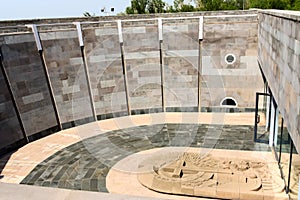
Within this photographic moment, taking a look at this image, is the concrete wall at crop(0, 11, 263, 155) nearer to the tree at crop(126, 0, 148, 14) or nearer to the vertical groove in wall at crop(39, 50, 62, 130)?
the vertical groove in wall at crop(39, 50, 62, 130)

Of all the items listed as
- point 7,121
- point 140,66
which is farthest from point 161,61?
point 7,121

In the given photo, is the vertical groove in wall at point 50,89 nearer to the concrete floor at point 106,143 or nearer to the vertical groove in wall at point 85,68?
the concrete floor at point 106,143

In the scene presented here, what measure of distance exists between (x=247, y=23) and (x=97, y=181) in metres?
13.7

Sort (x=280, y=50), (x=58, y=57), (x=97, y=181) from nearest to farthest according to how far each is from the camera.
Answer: (x=280, y=50)
(x=97, y=181)
(x=58, y=57)

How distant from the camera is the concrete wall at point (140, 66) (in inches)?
666

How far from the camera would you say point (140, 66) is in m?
18.6

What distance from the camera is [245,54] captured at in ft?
57.6

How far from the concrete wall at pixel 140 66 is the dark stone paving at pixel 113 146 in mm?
2986

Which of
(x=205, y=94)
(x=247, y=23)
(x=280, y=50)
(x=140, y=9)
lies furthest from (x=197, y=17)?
(x=140, y=9)

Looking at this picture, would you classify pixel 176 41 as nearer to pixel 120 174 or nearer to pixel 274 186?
pixel 120 174

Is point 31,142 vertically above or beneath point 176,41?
beneath

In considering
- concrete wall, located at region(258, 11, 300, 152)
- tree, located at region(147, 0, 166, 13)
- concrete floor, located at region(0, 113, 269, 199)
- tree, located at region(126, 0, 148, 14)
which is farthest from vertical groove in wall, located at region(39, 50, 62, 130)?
tree, located at region(147, 0, 166, 13)

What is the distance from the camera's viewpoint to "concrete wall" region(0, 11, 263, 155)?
16906 millimetres

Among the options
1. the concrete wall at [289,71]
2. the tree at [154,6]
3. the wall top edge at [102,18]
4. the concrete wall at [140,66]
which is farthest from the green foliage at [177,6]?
the concrete wall at [289,71]
